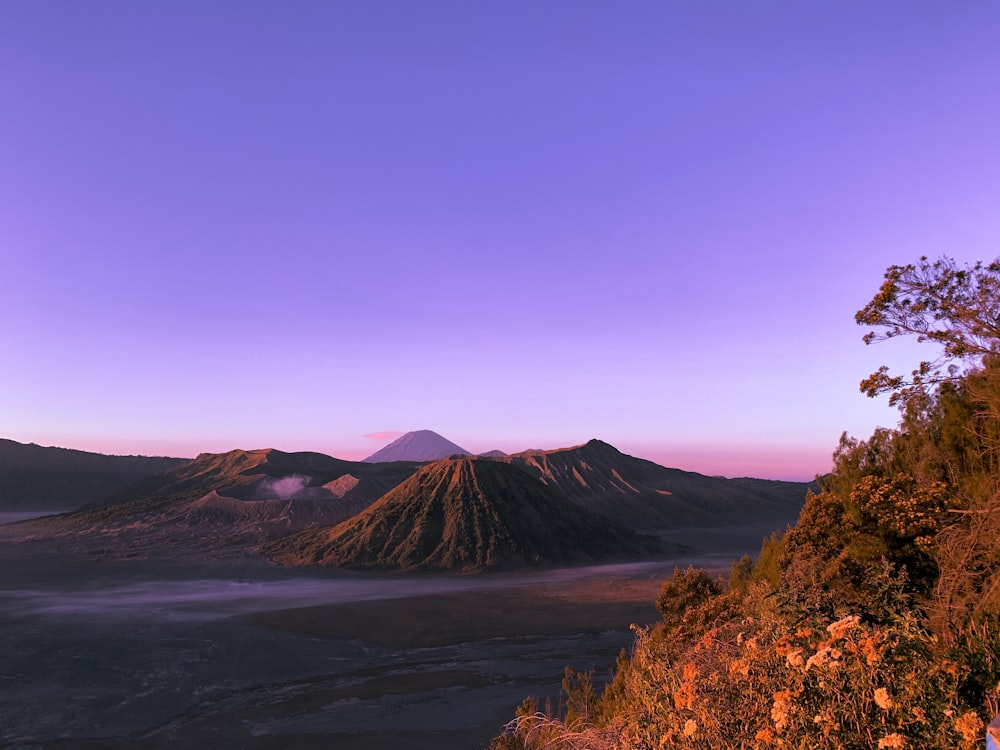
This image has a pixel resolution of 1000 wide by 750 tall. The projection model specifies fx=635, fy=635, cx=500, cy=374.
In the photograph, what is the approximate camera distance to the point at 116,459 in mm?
190750

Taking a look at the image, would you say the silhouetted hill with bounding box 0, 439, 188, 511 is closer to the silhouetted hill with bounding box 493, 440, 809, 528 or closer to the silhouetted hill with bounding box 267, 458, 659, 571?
the silhouetted hill with bounding box 267, 458, 659, 571

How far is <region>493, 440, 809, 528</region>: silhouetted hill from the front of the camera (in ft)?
355

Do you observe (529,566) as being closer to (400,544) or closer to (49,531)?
(400,544)

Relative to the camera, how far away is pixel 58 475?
162000 millimetres

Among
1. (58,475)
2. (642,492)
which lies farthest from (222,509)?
(58,475)

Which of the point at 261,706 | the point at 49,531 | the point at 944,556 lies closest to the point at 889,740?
the point at 944,556

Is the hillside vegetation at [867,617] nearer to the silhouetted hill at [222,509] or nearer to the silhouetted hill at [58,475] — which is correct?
the silhouetted hill at [222,509]

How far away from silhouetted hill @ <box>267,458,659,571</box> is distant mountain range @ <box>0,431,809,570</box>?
156 mm

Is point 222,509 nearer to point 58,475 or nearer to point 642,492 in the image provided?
point 642,492

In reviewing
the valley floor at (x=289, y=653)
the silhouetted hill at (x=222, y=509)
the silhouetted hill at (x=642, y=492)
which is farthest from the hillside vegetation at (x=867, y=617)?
the silhouetted hill at (x=642, y=492)

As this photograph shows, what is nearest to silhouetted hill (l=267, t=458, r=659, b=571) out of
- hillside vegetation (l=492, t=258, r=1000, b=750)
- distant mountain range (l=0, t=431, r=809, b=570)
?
distant mountain range (l=0, t=431, r=809, b=570)

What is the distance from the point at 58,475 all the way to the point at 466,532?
479ft

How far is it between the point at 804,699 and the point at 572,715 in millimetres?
7634

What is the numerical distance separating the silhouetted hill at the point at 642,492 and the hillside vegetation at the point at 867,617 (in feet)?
281
